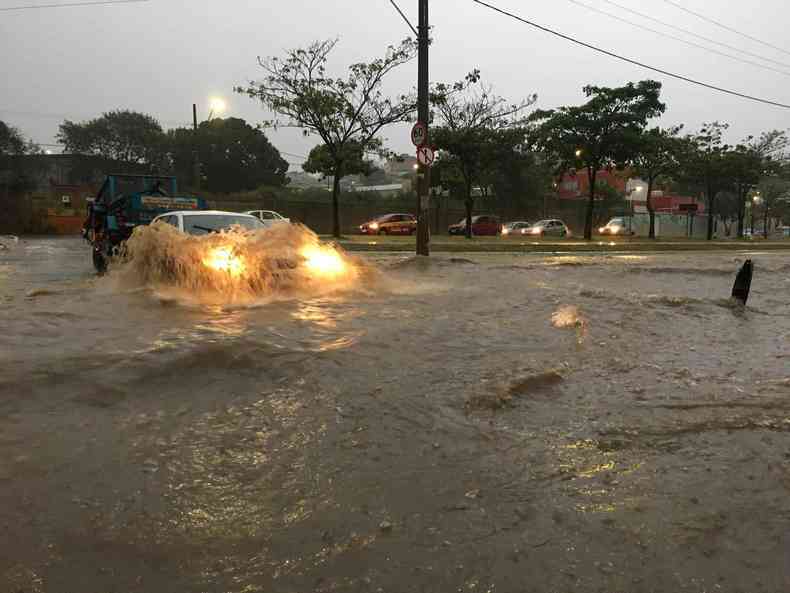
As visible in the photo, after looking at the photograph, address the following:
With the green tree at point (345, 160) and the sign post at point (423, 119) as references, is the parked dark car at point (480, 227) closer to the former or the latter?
the green tree at point (345, 160)

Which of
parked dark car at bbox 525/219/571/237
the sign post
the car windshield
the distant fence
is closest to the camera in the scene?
the car windshield

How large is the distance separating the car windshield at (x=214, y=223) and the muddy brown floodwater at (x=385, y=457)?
3240 mm

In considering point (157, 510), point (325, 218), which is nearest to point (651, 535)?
A: point (157, 510)

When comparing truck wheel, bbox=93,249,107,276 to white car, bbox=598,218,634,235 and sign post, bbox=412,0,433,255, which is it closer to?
sign post, bbox=412,0,433,255

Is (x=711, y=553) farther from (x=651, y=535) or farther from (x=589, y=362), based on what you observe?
(x=589, y=362)

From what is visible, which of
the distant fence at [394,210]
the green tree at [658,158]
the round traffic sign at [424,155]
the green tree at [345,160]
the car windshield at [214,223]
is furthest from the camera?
the distant fence at [394,210]

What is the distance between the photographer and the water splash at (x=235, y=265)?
25.0 feet

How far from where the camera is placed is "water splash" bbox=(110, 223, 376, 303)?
7.61 m

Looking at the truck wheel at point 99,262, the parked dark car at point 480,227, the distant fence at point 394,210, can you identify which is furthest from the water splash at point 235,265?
the parked dark car at point 480,227

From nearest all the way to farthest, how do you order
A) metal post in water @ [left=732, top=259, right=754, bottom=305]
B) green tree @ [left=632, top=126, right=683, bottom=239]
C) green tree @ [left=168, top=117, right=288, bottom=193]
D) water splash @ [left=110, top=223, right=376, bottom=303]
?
1. water splash @ [left=110, top=223, right=376, bottom=303]
2. metal post in water @ [left=732, top=259, right=754, bottom=305]
3. green tree @ [left=632, top=126, right=683, bottom=239]
4. green tree @ [left=168, top=117, right=288, bottom=193]

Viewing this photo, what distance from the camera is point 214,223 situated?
9586mm

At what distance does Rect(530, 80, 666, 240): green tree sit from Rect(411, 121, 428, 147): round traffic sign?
48.0 ft

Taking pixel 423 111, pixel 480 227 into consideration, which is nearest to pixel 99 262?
pixel 423 111

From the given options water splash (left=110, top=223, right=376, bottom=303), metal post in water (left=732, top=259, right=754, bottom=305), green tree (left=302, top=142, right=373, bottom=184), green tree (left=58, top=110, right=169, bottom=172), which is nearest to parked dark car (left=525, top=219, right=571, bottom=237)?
green tree (left=302, top=142, right=373, bottom=184)
